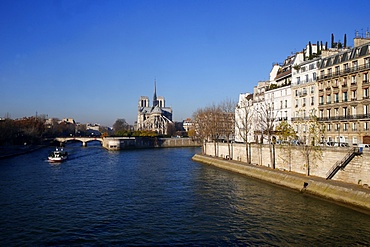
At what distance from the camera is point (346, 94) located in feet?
123

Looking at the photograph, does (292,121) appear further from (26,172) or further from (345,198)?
(26,172)

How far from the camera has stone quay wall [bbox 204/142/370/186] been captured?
2527 cm

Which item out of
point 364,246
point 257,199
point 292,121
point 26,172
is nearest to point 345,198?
point 257,199

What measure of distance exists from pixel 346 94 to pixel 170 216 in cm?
2541

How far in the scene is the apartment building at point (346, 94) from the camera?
Result: 34.8 m

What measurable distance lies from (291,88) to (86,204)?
3265 cm

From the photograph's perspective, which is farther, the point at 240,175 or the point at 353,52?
the point at 240,175

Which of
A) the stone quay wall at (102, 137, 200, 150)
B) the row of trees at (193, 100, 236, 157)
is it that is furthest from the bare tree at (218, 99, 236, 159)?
the stone quay wall at (102, 137, 200, 150)

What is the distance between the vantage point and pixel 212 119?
6581cm

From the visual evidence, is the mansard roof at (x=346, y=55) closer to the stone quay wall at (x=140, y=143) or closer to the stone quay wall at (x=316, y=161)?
the stone quay wall at (x=316, y=161)

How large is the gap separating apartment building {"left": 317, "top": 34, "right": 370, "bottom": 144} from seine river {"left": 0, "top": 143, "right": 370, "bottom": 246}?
38.4 ft

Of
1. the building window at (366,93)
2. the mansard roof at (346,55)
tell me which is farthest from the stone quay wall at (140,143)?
the building window at (366,93)

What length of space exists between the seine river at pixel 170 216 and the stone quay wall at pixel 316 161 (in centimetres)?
352

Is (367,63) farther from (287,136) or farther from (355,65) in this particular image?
(287,136)
